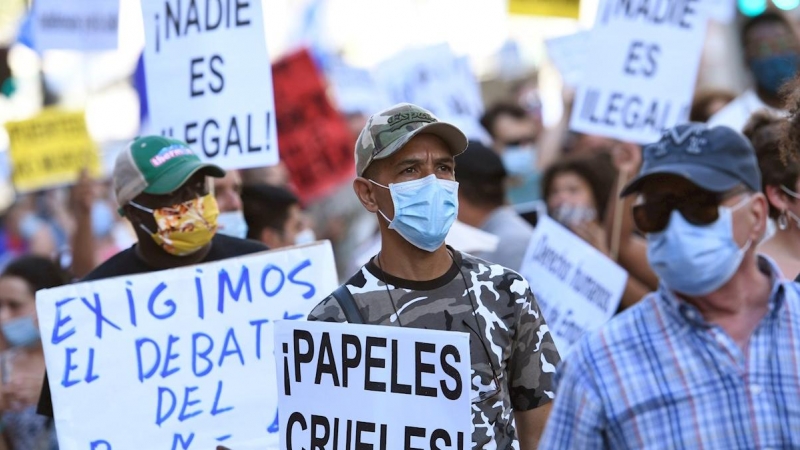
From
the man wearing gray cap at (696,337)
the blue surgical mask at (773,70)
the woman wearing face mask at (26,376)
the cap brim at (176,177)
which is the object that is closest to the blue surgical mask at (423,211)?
the man wearing gray cap at (696,337)

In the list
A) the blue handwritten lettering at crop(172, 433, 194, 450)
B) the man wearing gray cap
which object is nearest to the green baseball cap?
the blue handwritten lettering at crop(172, 433, 194, 450)

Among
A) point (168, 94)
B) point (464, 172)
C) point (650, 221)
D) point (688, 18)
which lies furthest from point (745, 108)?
point (650, 221)

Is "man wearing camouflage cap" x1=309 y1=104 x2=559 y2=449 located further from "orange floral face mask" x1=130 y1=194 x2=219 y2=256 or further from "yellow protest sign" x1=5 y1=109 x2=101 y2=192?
"yellow protest sign" x1=5 y1=109 x2=101 y2=192

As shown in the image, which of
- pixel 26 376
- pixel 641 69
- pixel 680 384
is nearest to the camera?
pixel 680 384

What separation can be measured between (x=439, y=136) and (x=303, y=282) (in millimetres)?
1335

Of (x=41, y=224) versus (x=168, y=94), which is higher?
(x=168, y=94)

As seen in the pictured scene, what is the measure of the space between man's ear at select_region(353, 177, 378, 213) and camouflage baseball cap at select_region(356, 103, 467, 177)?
0.15 ft

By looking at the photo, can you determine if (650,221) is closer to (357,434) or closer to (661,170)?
(661,170)

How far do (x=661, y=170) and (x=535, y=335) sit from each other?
3.48 ft

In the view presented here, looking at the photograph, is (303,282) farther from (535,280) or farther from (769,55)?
(769,55)

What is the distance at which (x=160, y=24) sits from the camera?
6.80 metres

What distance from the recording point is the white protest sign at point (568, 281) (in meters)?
6.84

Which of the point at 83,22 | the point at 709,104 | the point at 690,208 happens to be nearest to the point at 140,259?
the point at 690,208

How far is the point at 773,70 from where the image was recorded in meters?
8.69
